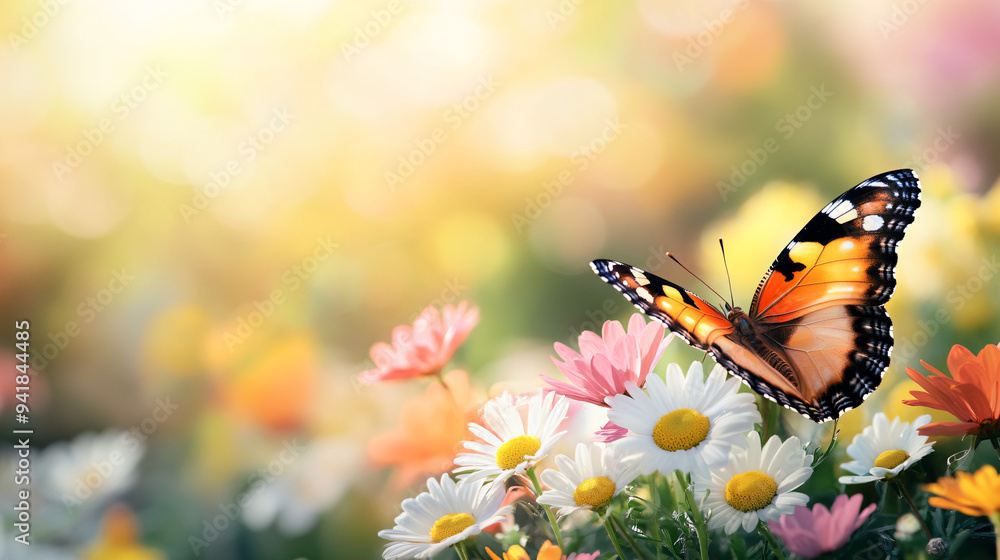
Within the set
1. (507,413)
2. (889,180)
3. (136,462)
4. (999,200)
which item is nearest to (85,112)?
(136,462)

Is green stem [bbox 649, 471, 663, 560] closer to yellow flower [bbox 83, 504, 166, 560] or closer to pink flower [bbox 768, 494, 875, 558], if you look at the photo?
pink flower [bbox 768, 494, 875, 558]

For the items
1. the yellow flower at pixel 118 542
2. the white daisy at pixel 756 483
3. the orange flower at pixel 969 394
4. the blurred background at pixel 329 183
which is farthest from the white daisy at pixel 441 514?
the yellow flower at pixel 118 542

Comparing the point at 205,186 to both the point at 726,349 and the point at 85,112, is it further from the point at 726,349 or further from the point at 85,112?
the point at 726,349

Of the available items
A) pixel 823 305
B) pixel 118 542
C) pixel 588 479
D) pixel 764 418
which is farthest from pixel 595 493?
pixel 118 542

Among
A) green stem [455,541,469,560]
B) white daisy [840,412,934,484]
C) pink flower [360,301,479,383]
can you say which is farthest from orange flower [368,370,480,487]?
white daisy [840,412,934,484]

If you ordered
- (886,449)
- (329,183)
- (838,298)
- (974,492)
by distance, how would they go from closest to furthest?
(974,492) < (886,449) < (838,298) < (329,183)

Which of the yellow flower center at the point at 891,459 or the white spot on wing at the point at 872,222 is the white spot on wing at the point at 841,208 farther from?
the yellow flower center at the point at 891,459

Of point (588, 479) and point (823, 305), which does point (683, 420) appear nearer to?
point (588, 479)
